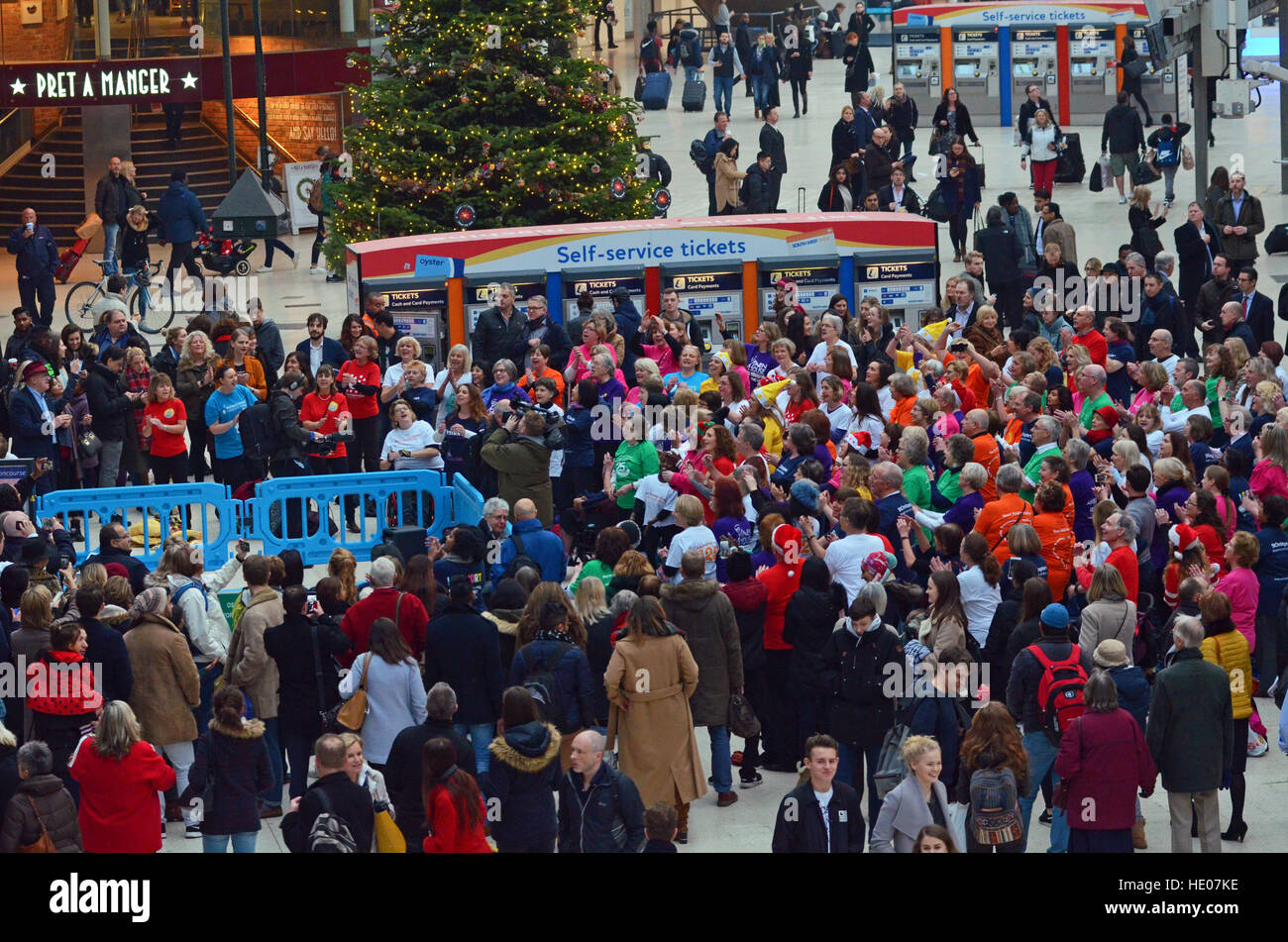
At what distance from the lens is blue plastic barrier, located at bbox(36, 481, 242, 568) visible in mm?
14539

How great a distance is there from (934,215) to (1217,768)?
16.8 metres

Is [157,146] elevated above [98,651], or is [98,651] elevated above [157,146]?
[157,146]

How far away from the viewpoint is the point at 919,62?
35.9 meters

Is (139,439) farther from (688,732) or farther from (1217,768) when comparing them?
(1217,768)

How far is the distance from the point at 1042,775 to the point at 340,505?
6613mm

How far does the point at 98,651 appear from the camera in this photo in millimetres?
10078

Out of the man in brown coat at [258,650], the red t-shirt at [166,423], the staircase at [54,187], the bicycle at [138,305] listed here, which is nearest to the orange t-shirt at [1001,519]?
the man in brown coat at [258,650]

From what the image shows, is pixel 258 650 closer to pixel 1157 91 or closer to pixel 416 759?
pixel 416 759

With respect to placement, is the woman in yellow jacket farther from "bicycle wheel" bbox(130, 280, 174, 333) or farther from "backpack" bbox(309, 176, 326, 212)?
"backpack" bbox(309, 176, 326, 212)

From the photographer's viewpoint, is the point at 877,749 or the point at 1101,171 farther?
the point at 1101,171

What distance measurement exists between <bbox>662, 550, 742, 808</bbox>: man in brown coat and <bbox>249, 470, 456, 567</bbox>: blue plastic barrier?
4752 millimetres

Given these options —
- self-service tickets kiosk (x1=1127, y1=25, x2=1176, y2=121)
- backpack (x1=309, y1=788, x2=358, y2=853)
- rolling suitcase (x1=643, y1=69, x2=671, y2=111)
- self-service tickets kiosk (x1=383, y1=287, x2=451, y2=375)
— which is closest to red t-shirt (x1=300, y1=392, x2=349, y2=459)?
self-service tickets kiosk (x1=383, y1=287, x2=451, y2=375)

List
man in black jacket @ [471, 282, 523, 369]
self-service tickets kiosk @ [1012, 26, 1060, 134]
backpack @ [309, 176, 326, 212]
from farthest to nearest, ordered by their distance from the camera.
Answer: self-service tickets kiosk @ [1012, 26, 1060, 134] → backpack @ [309, 176, 326, 212] → man in black jacket @ [471, 282, 523, 369]
